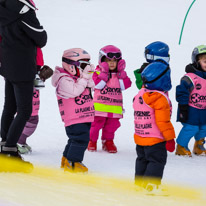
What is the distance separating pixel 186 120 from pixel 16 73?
2.59m

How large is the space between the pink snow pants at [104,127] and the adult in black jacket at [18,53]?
1838mm

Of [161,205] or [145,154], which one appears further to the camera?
[145,154]

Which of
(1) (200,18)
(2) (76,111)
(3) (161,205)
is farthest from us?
(1) (200,18)

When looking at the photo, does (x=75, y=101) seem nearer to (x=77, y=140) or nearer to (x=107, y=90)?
(x=77, y=140)

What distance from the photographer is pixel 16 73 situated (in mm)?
3881

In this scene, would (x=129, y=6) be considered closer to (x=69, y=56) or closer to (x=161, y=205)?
(x=69, y=56)

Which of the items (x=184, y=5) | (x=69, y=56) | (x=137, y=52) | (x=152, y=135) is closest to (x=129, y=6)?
(x=184, y=5)

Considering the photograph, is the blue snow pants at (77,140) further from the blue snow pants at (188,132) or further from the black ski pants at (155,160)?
the blue snow pants at (188,132)

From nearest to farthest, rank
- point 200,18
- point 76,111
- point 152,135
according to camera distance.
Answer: point 152,135
point 76,111
point 200,18

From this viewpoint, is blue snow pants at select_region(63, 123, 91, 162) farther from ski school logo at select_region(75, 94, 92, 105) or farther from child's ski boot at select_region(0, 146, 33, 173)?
child's ski boot at select_region(0, 146, 33, 173)

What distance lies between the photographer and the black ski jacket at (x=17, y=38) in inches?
152

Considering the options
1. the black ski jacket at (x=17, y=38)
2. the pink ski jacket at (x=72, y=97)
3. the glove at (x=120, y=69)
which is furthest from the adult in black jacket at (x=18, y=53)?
the glove at (x=120, y=69)

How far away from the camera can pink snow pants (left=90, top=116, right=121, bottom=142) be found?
5.69 m

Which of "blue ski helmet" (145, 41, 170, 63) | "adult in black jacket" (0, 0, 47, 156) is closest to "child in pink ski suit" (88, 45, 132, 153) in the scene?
"blue ski helmet" (145, 41, 170, 63)
